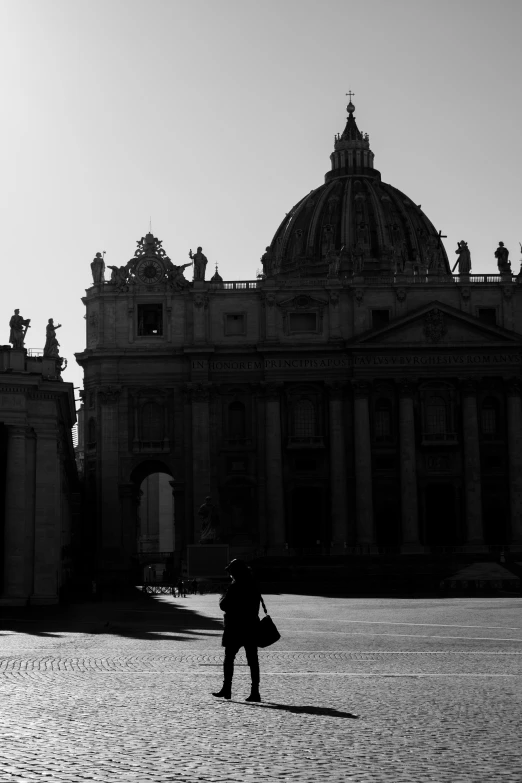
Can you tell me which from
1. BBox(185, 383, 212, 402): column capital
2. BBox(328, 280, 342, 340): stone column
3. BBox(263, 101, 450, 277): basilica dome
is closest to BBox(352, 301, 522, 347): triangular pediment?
BBox(328, 280, 342, 340): stone column

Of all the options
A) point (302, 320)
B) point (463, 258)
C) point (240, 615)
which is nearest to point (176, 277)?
point (302, 320)

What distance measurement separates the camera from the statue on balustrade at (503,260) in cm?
9388

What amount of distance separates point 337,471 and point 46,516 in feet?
142

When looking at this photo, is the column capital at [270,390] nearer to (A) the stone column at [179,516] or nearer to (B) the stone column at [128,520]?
(A) the stone column at [179,516]

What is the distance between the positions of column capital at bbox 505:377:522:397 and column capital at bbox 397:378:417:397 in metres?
6.15

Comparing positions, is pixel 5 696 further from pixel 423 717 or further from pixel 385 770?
pixel 385 770

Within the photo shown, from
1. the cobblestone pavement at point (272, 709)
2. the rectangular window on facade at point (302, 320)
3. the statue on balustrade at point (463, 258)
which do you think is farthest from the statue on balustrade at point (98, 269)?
the cobblestone pavement at point (272, 709)

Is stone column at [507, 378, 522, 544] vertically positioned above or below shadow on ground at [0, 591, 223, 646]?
above

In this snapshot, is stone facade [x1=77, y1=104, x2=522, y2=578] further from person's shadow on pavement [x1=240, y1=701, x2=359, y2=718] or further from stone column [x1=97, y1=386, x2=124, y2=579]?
person's shadow on pavement [x1=240, y1=701, x2=359, y2=718]

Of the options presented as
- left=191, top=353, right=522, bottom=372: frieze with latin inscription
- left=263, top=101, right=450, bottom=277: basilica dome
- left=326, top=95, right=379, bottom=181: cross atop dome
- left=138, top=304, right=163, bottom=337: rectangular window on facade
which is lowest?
left=191, top=353, right=522, bottom=372: frieze with latin inscription

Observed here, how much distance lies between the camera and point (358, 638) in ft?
103

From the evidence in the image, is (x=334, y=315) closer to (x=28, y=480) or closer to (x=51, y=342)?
(x=51, y=342)

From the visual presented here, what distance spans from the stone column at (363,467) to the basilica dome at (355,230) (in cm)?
3269

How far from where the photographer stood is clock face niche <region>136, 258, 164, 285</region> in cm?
9369
